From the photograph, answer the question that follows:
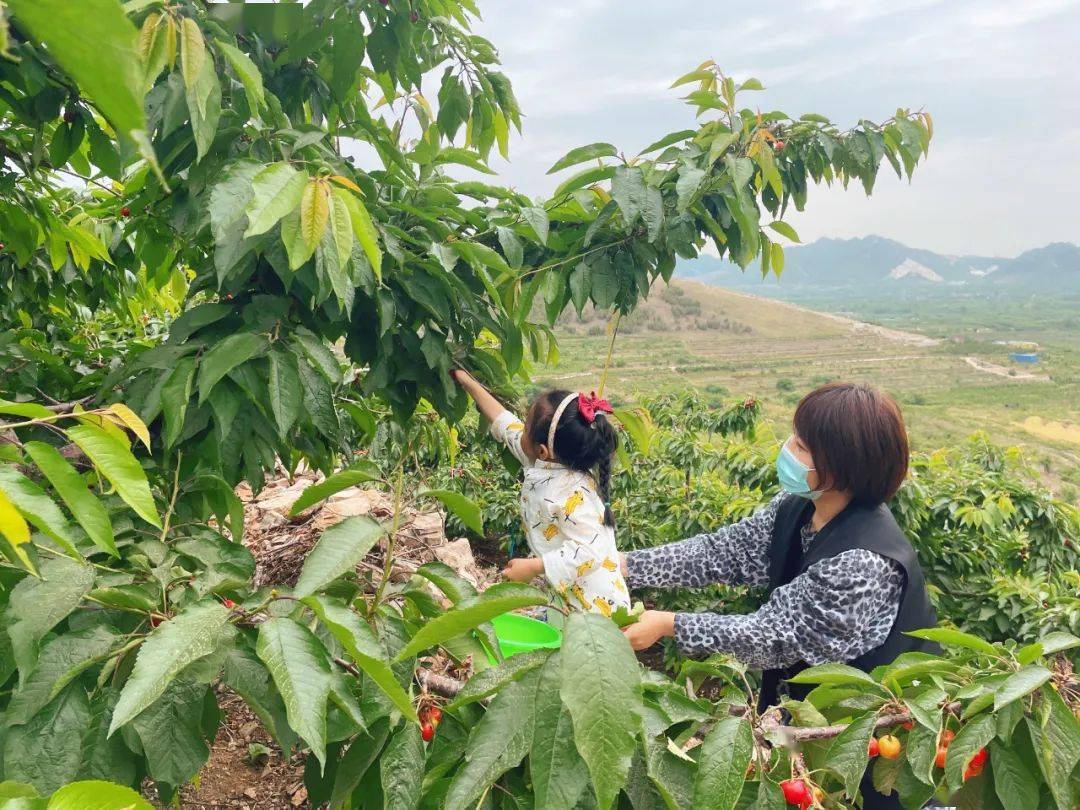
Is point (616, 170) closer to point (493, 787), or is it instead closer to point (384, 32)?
point (384, 32)

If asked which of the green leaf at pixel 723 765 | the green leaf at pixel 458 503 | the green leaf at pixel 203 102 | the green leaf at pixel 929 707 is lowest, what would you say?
the green leaf at pixel 929 707

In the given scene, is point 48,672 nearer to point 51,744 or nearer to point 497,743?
point 51,744

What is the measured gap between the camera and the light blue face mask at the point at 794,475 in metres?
1.72

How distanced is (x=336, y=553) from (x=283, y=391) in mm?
551

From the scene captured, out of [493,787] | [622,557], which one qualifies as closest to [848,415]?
[622,557]

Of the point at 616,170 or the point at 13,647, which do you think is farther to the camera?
the point at 616,170

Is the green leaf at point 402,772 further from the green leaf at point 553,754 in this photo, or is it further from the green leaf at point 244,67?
the green leaf at point 244,67

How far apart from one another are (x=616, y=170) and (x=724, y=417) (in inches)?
161

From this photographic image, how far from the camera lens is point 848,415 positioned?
1.63 metres

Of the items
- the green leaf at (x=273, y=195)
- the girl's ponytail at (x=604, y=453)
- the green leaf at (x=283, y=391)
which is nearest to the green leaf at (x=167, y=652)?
the green leaf at (x=273, y=195)

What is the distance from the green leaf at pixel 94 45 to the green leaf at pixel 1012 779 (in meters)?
1.01

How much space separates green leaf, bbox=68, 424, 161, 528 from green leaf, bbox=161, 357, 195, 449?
1.41 feet

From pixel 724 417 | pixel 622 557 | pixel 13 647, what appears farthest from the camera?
pixel 724 417

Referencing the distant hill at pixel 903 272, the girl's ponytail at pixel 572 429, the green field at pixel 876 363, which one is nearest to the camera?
the girl's ponytail at pixel 572 429
